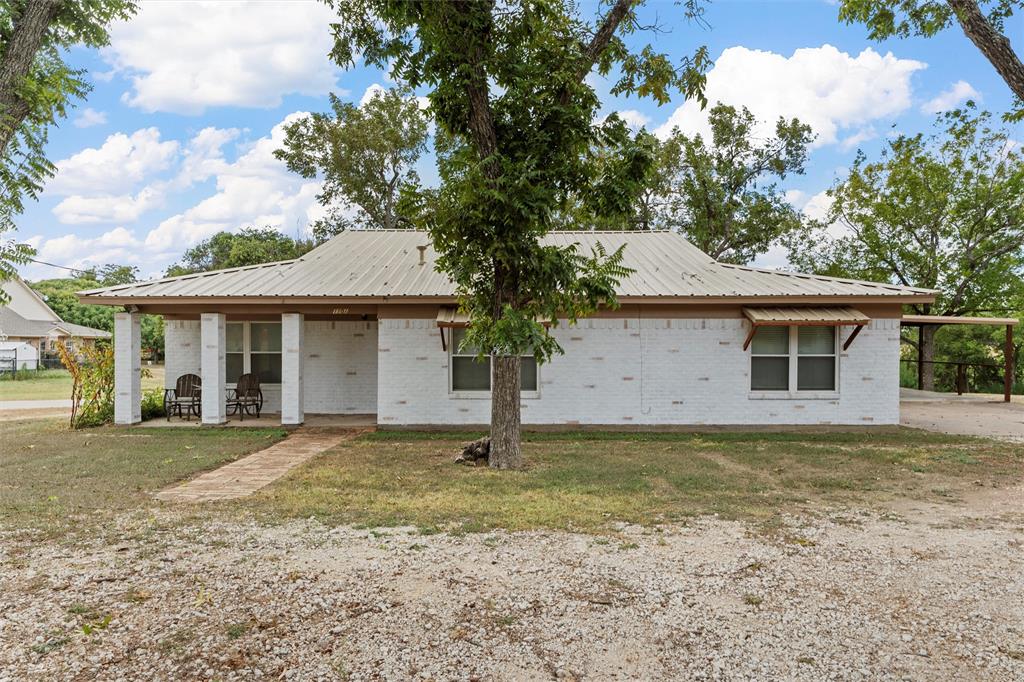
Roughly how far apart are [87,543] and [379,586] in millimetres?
2663

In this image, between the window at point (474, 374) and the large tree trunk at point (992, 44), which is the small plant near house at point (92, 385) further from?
the large tree trunk at point (992, 44)

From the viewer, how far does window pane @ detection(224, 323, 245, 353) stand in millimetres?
13789

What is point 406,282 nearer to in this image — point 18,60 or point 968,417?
point 18,60

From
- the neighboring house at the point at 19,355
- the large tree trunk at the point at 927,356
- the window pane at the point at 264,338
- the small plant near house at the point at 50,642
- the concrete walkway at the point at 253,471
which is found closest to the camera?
the small plant near house at the point at 50,642

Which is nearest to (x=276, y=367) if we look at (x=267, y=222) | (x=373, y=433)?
(x=373, y=433)

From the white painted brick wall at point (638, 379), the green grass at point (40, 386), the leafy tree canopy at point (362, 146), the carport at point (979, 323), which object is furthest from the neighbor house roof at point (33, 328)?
the carport at point (979, 323)

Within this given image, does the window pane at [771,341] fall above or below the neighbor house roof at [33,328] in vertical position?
below

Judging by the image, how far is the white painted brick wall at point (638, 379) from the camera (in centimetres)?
1178

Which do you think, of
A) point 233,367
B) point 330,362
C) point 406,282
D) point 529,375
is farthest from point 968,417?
point 233,367

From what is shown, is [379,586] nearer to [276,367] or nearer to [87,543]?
[87,543]

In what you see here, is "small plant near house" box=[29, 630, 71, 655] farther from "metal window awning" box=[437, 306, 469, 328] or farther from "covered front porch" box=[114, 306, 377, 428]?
"covered front porch" box=[114, 306, 377, 428]

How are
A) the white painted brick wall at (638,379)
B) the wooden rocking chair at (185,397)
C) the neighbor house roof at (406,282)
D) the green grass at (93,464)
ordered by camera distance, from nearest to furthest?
the green grass at (93,464)
the neighbor house roof at (406,282)
the white painted brick wall at (638,379)
the wooden rocking chair at (185,397)

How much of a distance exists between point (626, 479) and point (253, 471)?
484 centimetres

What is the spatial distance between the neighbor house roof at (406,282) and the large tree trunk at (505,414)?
7.71 ft
